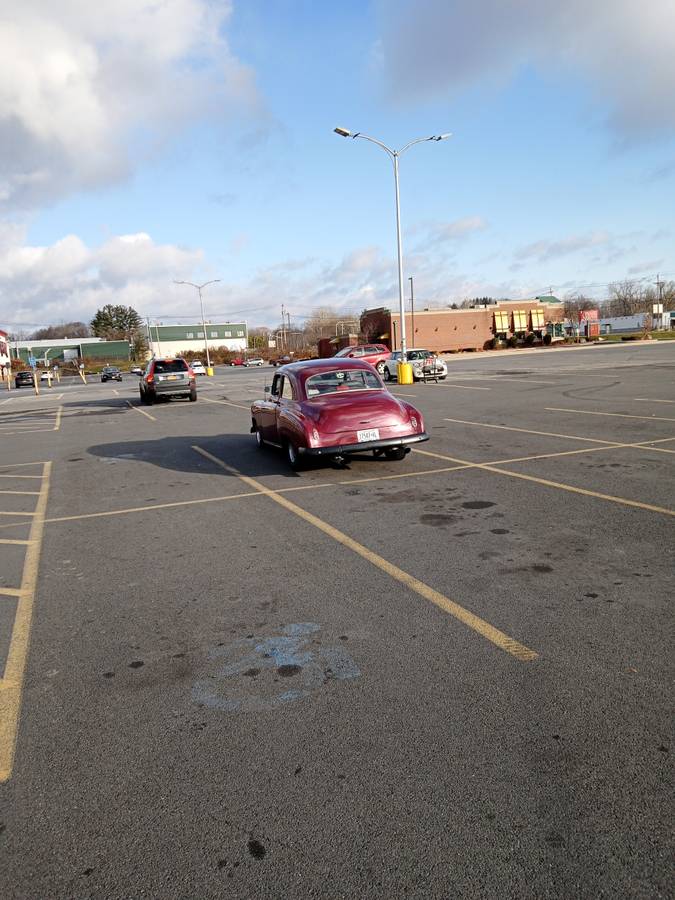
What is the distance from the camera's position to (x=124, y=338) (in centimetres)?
14938

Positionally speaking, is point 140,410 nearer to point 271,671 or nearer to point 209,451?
point 209,451

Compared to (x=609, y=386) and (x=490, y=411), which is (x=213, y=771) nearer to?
(x=490, y=411)

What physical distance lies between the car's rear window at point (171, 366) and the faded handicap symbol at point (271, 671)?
22.7m

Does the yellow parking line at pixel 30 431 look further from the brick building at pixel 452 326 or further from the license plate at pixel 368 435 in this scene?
the brick building at pixel 452 326

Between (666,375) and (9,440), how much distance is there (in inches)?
813

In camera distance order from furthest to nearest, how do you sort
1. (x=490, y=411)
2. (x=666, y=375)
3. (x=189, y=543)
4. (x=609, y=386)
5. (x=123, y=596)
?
1. (x=666, y=375)
2. (x=609, y=386)
3. (x=490, y=411)
4. (x=189, y=543)
5. (x=123, y=596)

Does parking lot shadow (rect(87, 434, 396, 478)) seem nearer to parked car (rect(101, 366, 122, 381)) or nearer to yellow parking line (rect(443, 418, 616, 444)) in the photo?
yellow parking line (rect(443, 418, 616, 444))

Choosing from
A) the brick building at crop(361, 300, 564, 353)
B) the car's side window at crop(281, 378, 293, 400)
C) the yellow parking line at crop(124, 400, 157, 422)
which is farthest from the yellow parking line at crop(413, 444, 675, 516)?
the brick building at crop(361, 300, 564, 353)

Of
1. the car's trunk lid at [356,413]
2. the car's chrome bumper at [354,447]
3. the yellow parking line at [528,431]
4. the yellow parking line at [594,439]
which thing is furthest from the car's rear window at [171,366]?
the car's chrome bumper at [354,447]

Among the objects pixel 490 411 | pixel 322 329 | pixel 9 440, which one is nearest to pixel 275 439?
pixel 490 411

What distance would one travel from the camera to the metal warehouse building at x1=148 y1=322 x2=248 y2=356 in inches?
5443

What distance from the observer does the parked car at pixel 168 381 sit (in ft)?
83.5

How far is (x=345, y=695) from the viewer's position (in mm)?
3598

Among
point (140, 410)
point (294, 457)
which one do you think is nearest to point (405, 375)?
point (140, 410)
